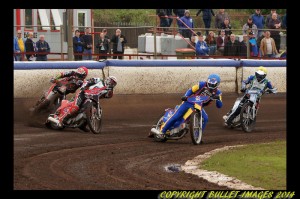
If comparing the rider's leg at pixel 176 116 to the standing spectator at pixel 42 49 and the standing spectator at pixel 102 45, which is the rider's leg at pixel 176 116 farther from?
the standing spectator at pixel 102 45

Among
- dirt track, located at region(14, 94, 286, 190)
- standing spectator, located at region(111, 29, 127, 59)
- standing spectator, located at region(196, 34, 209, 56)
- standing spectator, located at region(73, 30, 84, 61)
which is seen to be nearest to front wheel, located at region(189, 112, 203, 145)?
dirt track, located at region(14, 94, 286, 190)

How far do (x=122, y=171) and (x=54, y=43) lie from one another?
12.5 m

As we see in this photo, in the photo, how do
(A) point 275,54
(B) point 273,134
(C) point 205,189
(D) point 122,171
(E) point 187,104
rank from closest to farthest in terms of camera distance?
(C) point 205,189, (D) point 122,171, (E) point 187,104, (B) point 273,134, (A) point 275,54

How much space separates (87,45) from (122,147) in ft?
31.1

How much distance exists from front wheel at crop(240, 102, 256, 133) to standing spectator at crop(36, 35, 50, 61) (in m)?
7.43

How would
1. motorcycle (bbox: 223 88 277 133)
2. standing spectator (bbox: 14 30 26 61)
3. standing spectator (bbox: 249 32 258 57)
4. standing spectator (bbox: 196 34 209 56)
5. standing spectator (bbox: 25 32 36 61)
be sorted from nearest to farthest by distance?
motorcycle (bbox: 223 88 277 133) < standing spectator (bbox: 14 30 26 61) < standing spectator (bbox: 25 32 36 61) < standing spectator (bbox: 196 34 209 56) < standing spectator (bbox: 249 32 258 57)

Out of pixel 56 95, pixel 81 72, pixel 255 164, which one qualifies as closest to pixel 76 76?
pixel 81 72

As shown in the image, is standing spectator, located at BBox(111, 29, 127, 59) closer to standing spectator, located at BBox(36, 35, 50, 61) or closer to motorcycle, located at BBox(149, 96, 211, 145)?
standing spectator, located at BBox(36, 35, 50, 61)

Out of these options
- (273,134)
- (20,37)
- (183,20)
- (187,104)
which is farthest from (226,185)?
(183,20)

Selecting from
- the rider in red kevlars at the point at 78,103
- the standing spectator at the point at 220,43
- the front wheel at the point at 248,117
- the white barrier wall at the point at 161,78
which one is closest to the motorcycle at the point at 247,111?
the front wheel at the point at 248,117

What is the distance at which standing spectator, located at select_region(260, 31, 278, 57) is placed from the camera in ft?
90.6

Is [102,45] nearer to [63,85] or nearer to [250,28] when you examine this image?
[250,28]

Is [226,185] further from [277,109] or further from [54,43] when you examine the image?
[54,43]

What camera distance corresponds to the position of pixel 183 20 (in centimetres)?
2864
